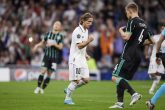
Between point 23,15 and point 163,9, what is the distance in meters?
8.82

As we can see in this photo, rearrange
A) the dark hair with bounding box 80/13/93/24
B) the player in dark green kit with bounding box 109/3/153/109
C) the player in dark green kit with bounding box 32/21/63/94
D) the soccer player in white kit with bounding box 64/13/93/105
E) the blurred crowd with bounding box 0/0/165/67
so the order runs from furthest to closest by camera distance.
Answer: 1. the blurred crowd with bounding box 0/0/165/67
2. the player in dark green kit with bounding box 32/21/63/94
3. the soccer player in white kit with bounding box 64/13/93/105
4. the dark hair with bounding box 80/13/93/24
5. the player in dark green kit with bounding box 109/3/153/109

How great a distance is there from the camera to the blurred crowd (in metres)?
33.8

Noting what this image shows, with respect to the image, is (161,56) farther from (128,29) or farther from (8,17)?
(8,17)

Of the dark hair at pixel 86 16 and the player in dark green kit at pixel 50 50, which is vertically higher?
the dark hair at pixel 86 16

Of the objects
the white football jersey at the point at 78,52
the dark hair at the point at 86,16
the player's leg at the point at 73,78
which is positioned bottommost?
the player's leg at the point at 73,78

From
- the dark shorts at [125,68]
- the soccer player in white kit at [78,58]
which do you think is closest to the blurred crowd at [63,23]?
the soccer player in white kit at [78,58]

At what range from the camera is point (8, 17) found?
34969 mm

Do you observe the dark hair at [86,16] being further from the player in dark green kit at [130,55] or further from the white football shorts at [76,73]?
the player in dark green kit at [130,55]

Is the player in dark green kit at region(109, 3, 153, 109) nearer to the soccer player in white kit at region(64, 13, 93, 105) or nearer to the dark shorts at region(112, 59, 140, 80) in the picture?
the dark shorts at region(112, 59, 140, 80)

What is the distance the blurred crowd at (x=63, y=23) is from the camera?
3378 centimetres

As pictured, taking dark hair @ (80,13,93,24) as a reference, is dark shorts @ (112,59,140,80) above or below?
below

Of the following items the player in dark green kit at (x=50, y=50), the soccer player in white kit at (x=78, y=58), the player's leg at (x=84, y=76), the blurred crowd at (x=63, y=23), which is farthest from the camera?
the blurred crowd at (x=63, y=23)

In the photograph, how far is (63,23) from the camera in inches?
1398

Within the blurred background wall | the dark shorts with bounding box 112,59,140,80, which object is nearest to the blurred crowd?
the blurred background wall
